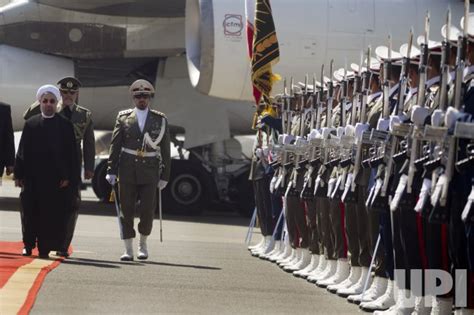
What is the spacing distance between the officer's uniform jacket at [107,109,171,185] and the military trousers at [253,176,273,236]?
1.57 metres

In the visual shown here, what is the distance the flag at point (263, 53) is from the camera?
15.4m

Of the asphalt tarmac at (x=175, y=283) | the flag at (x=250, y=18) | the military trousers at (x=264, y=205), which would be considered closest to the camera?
the asphalt tarmac at (x=175, y=283)

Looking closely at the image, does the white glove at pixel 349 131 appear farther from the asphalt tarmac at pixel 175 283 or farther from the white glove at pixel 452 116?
the white glove at pixel 452 116

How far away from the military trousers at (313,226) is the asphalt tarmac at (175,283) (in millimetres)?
308

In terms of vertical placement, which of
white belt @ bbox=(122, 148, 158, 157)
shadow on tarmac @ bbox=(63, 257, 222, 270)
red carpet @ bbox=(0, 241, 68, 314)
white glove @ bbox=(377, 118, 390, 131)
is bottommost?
shadow on tarmac @ bbox=(63, 257, 222, 270)

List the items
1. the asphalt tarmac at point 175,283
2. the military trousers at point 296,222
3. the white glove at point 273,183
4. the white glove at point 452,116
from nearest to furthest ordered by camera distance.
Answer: the white glove at point 452,116 < the asphalt tarmac at point 175,283 < the military trousers at point 296,222 < the white glove at point 273,183

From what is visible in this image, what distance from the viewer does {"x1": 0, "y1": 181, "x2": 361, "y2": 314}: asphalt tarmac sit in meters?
8.91

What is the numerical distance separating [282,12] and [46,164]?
6.63 m

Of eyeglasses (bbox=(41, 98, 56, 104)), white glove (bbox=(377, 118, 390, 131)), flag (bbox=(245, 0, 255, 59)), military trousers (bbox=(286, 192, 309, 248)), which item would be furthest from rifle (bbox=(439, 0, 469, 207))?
flag (bbox=(245, 0, 255, 59))

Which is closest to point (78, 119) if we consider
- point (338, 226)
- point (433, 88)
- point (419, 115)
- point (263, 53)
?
point (263, 53)

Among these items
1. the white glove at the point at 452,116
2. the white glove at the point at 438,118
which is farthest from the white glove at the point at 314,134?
the white glove at the point at 452,116

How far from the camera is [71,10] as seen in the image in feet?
70.1

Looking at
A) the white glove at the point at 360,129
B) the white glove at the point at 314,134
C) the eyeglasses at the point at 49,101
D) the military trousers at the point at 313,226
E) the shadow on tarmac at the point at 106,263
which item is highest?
the eyeglasses at the point at 49,101

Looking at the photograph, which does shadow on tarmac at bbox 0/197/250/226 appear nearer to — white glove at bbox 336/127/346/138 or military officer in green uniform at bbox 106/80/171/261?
military officer in green uniform at bbox 106/80/171/261
